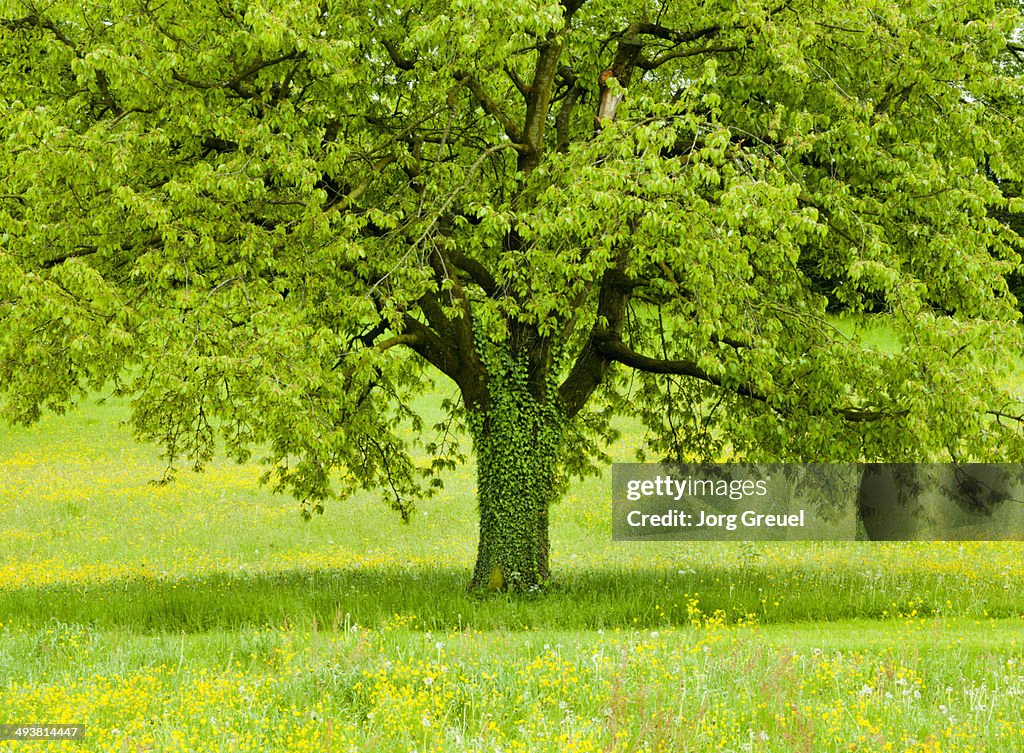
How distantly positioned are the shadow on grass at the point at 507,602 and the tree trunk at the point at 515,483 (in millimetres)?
483

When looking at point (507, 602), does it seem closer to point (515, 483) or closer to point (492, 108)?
point (515, 483)

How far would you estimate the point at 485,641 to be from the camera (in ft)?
36.6

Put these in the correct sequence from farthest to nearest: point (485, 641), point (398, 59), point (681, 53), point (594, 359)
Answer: point (594, 359), point (681, 53), point (398, 59), point (485, 641)

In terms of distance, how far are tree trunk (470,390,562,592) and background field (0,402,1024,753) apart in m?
0.63

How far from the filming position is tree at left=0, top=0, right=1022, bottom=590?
12945 millimetres

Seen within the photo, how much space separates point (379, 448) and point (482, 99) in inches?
258

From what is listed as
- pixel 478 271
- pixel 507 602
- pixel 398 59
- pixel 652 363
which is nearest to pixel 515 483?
pixel 507 602

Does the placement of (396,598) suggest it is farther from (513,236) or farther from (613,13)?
(613,13)

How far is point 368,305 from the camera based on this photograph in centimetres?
1386

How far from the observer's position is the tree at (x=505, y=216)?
42.5 feet

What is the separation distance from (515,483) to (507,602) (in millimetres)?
1839

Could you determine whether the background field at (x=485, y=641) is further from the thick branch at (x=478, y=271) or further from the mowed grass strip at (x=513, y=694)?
the thick branch at (x=478, y=271)

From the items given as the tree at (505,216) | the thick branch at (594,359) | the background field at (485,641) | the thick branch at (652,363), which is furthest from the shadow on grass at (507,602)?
the thick branch at (652,363)

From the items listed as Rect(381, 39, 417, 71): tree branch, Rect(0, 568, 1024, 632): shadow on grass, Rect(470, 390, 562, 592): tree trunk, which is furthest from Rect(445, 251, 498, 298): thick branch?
Rect(0, 568, 1024, 632): shadow on grass
